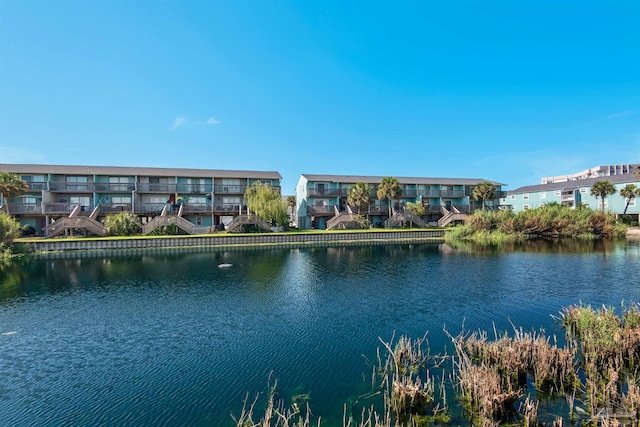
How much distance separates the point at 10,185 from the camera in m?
47.5

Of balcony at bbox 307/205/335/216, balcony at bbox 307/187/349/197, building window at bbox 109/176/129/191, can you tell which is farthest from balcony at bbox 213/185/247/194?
building window at bbox 109/176/129/191

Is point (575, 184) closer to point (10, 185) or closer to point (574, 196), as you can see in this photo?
point (574, 196)

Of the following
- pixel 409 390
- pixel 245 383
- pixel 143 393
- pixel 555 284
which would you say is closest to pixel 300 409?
pixel 245 383

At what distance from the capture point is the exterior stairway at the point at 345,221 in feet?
206

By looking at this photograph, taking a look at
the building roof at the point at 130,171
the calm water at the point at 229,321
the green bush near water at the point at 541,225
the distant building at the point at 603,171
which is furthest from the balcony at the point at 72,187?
the distant building at the point at 603,171

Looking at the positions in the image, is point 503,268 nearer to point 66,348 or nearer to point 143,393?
point 143,393

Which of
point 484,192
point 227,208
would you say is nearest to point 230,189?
point 227,208

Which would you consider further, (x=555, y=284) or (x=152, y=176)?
(x=152, y=176)

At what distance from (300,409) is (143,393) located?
5.16m

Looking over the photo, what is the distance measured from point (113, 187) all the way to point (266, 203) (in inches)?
1063

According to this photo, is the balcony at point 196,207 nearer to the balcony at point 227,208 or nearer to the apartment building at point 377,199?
the balcony at point 227,208

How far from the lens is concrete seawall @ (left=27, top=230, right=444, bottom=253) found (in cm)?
4441

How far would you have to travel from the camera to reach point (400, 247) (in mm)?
47969

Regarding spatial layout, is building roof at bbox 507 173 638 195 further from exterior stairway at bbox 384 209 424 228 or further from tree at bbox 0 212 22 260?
tree at bbox 0 212 22 260
